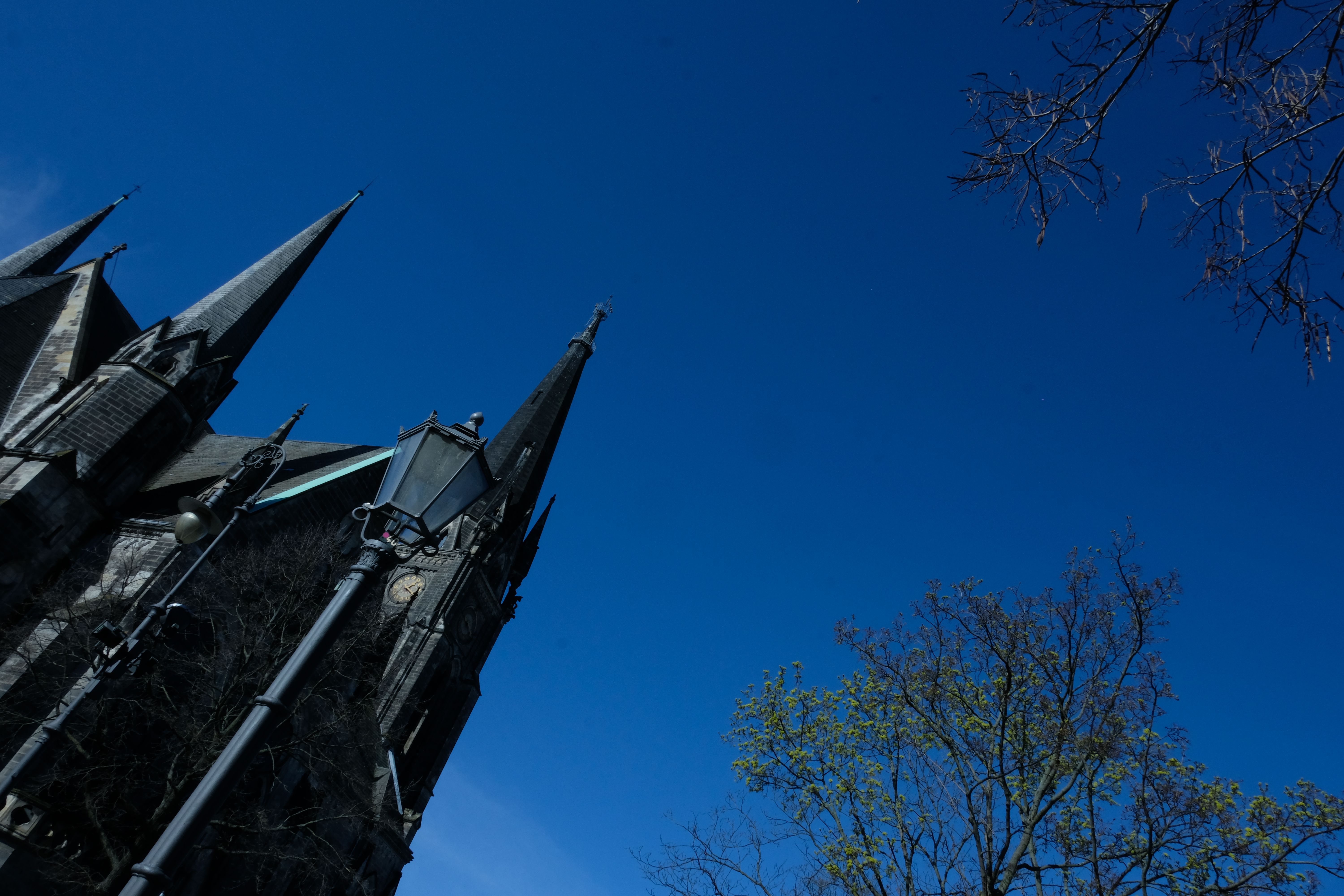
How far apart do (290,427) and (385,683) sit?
29.6ft

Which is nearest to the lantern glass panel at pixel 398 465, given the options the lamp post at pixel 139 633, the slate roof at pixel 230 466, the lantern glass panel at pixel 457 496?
the lantern glass panel at pixel 457 496

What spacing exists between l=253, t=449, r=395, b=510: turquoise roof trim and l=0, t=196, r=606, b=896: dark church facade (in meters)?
0.08

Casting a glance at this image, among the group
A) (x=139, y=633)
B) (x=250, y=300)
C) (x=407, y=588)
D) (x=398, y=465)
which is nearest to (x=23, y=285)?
(x=250, y=300)

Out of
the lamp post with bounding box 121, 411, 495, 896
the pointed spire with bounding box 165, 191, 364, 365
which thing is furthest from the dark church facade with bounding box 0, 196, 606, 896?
the lamp post with bounding box 121, 411, 495, 896

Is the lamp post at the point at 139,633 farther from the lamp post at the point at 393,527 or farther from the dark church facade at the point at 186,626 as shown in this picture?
the lamp post at the point at 393,527

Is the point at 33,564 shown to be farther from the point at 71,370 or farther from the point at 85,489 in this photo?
the point at 71,370

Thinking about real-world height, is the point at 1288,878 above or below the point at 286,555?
below

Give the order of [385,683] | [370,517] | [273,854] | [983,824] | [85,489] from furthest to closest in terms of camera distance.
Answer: [385,683]
[85,489]
[273,854]
[983,824]
[370,517]

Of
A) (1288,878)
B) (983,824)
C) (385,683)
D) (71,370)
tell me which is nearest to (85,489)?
(71,370)

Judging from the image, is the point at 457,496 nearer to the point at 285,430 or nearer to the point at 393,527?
the point at 393,527

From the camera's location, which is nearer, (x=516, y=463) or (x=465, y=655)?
(x=465, y=655)

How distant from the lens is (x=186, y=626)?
16.9 m

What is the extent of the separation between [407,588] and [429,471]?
24.7 metres

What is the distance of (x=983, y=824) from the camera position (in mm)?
11883
